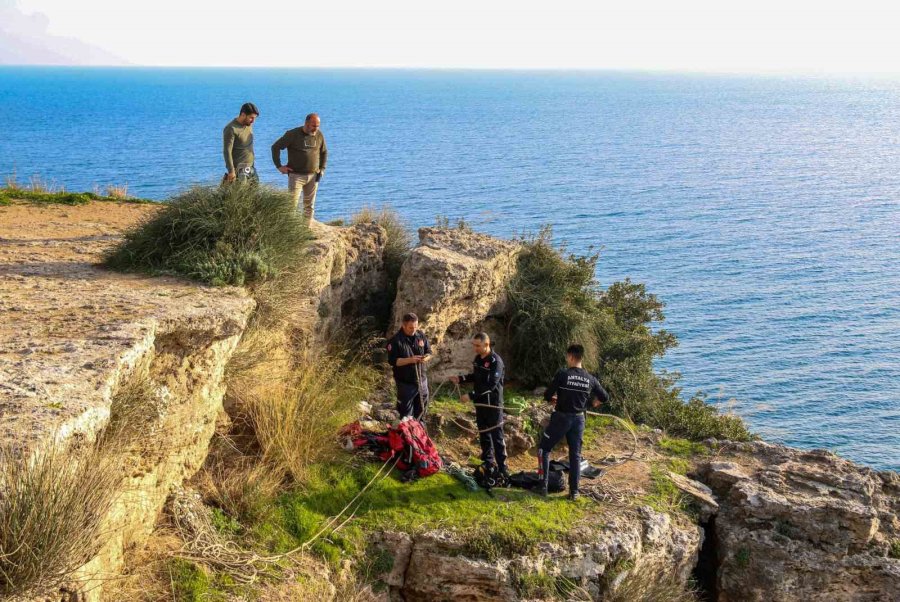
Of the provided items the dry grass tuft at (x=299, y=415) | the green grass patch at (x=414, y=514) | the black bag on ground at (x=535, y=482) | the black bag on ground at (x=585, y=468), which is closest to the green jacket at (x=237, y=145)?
the dry grass tuft at (x=299, y=415)

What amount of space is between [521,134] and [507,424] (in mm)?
93168

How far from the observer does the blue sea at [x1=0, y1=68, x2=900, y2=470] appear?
30719mm

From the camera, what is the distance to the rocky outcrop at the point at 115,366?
283 inches

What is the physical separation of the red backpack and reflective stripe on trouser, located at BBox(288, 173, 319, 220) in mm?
4711

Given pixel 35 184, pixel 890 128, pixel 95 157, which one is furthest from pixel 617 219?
pixel 890 128

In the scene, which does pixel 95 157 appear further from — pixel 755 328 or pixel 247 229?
pixel 247 229

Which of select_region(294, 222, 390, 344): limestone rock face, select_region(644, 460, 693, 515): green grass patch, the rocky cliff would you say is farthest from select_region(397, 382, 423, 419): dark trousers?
select_region(644, 460, 693, 515): green grass patch

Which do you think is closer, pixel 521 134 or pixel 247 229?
pixel 247 229

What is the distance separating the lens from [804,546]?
39.4ft

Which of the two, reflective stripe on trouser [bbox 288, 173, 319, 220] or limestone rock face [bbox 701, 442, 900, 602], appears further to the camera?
reflective stripe on trouser [bbox 288, 173, 319, 220]

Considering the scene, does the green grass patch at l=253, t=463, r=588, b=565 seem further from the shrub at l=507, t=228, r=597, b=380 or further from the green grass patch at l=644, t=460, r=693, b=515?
the shrub at l=507, t=228, r=597, b=380

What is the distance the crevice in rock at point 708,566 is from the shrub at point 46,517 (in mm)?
8989

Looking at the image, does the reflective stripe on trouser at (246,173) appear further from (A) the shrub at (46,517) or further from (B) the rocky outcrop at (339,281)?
(A) the shrub at (46,517)

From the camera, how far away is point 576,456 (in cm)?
1123
